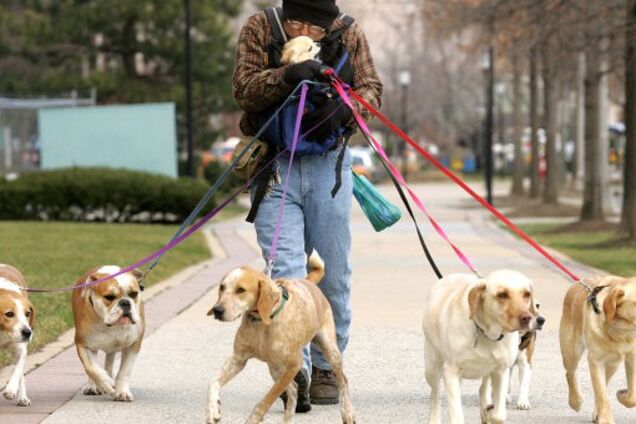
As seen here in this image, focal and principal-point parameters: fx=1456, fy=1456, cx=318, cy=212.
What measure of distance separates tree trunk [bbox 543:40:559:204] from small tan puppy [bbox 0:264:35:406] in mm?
24093

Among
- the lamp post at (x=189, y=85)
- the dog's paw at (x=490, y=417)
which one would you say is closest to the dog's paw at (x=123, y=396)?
the dog's paw at (x=490, y=417)

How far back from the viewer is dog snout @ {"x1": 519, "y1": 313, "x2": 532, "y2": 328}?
6.17 m

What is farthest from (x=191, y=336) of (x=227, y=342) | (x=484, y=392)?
(x=484, y=392)

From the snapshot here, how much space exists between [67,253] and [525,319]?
524 inches

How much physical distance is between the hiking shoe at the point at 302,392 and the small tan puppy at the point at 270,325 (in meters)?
0.30

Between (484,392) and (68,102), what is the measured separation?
2894 cm

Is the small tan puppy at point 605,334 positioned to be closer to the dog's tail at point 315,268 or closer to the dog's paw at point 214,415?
the dog's tail at point 315,268

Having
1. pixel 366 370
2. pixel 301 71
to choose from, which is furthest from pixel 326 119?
pixel 366 370

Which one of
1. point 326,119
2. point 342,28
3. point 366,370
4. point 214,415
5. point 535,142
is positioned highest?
point 342,28

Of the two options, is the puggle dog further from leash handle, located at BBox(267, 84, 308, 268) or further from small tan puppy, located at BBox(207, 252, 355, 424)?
small tan puppy, located at BBox(207, 252, 355, 424)

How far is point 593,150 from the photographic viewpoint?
29703 mm

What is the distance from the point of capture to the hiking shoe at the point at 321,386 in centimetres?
810

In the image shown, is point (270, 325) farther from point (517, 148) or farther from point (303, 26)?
point (517, 148)

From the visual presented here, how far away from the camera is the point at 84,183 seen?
27.5 m
